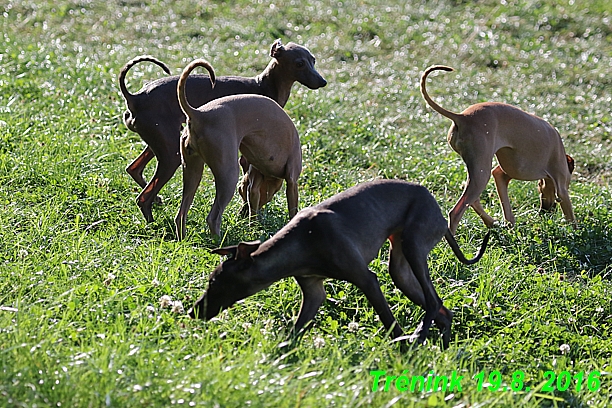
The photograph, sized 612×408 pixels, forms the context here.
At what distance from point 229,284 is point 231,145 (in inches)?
57.0

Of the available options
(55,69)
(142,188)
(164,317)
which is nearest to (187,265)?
(164,317)

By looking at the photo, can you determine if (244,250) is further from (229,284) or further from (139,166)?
(139,166)

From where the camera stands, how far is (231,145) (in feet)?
17.6

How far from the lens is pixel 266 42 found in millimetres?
13070

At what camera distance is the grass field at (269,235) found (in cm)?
350

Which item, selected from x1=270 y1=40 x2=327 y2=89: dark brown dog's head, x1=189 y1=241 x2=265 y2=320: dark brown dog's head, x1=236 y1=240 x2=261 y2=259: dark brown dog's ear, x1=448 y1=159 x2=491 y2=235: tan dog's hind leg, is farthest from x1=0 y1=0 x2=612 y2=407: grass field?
x1=270 y1=40 x2=327 y2=89: dark brown dog's head

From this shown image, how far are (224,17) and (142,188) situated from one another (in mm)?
8467

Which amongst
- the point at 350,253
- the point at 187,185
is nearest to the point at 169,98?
the point at 187,185

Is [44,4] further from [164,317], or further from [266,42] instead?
[164,317]

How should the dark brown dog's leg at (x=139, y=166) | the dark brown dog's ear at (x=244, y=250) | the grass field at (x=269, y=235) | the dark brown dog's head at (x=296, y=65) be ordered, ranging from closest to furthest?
the grass field at (x=269, y=235)
the dark brown dog's ear at (x=244, y=250)
the dark brown dog's leg at (x=139, y=166)
the dark brown dog's head at (x=296, y=65)

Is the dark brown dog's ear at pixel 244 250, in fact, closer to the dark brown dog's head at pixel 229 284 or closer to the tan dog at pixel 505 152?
the dark brown dog's head at pixel 229 284

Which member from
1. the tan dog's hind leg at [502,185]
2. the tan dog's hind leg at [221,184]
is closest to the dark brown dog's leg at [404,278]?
the tan dog's hind leg at [221,184]

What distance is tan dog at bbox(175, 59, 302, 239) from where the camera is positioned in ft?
17.4

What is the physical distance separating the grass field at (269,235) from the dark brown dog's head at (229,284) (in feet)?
0.30
